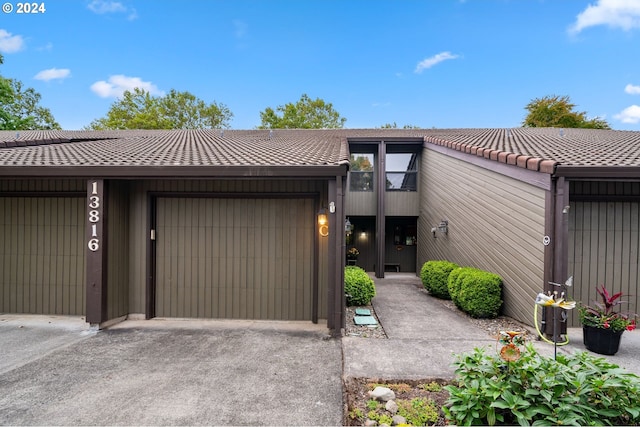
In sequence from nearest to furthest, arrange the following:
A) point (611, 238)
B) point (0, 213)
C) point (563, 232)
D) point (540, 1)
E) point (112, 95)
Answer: point (563, 232) < point (611, 238) < point (0, 213) < point (540, 1) < point (112, 95)

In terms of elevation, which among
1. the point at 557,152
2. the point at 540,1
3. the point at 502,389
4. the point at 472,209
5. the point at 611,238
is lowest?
the point at 502,389

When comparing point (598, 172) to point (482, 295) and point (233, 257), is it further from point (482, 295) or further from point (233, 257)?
point (233, 257)

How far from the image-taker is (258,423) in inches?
96.2

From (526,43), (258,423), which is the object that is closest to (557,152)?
(258,423)

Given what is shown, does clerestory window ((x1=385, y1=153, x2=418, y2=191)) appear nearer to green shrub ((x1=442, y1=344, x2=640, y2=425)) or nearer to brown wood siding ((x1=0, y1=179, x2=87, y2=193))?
green shrub ((x1=442, y1=344, x2=640, y2=425))

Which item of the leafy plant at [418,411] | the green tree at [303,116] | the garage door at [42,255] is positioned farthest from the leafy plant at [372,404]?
the green tree at [303,116]

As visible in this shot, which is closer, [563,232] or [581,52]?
[563,232]

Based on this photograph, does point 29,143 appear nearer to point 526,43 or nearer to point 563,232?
point 563,232

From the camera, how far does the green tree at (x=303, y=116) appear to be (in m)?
21.8

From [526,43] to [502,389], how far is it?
16.4m

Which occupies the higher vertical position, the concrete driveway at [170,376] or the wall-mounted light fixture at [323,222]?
the wall-mounted light fixture at [323,222]

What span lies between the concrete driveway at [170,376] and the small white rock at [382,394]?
343 mm

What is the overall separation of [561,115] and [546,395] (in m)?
23.7

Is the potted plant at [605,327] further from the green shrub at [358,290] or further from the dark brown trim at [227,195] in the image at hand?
the dark brown trim at [227,195]
